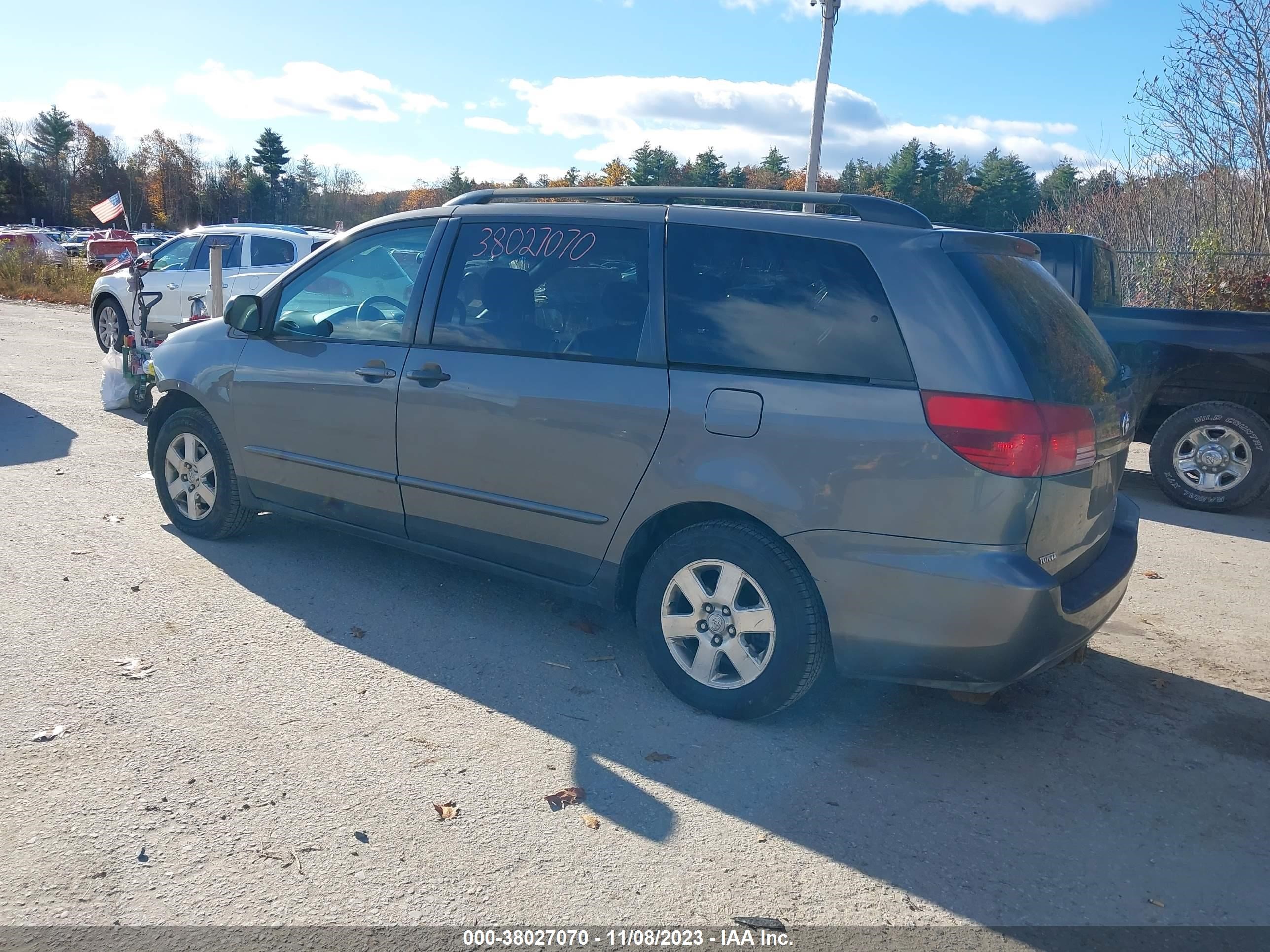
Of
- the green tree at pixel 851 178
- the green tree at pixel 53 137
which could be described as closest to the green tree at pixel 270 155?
the green tree at pixel 53 137

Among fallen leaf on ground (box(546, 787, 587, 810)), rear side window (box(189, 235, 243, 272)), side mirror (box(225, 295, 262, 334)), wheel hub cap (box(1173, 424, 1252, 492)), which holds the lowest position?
fallen leaf on ground (box(546, 787, 587, 810))

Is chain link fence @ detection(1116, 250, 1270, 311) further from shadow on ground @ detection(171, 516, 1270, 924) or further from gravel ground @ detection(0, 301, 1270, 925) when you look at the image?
shadow on ground @ detection(171, 516, 1270, 924)

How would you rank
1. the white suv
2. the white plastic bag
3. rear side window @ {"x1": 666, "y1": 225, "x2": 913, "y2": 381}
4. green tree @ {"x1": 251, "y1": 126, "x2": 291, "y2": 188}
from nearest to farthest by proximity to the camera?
rear side window @ {"x1": 666, "y1": 225, "x2": 913, "y2": 381} → the white plastic bag → the white suv → green tree @ {"x1": 251, "y1": 126, "x2": 291, "y2": 188}

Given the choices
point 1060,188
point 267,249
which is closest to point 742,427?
point 267,249

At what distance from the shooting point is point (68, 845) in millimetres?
2988

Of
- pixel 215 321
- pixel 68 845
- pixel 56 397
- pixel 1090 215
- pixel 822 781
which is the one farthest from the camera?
pixel 1090 215

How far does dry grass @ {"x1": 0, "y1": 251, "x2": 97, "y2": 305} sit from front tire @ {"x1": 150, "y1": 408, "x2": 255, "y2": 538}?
65.6ft

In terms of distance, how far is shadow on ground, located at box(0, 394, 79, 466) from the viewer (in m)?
7.82

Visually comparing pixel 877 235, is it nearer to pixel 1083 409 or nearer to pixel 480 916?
pixel 1083 409

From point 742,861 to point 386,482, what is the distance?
8.61 feet

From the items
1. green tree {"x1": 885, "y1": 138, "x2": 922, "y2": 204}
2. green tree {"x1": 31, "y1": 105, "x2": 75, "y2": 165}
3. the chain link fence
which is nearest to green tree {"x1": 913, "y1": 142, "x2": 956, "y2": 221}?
green tree {"x1": 885, "y1": 138, "x2": 922, "y2": 204}

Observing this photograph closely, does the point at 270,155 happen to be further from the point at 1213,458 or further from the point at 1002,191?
the point at 1213,458

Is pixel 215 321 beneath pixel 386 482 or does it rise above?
above

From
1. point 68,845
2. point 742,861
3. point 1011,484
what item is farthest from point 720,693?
point 68,845
